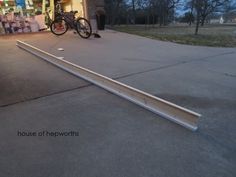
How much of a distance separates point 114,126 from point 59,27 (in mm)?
7235

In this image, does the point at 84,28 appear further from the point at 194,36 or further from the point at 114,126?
the point at 114,126

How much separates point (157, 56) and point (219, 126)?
3.44 metres

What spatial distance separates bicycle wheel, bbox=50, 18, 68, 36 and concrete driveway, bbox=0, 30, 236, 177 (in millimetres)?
4281

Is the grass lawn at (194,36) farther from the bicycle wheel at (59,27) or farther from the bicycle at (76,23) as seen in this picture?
the bicycle wheel at (59,27)

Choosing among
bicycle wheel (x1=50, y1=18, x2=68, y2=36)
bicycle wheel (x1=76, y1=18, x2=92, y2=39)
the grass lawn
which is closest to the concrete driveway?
bicycle wheel (x1=76, y1=18, x2=92, y2=39)

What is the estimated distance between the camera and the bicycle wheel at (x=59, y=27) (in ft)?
26.4

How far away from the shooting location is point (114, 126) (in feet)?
7.07

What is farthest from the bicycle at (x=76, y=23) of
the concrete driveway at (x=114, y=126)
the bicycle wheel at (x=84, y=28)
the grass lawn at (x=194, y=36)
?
the concrete driveway at (x=114, y=126)

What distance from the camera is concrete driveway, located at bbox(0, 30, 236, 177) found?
5.31 ft

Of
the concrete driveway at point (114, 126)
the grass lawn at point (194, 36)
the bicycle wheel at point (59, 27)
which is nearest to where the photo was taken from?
the concrete driveway at point (114, 126)

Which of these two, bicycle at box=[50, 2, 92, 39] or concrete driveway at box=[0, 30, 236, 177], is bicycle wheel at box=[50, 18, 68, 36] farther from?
concrete driveway at box=[0, 30, 236, 177]

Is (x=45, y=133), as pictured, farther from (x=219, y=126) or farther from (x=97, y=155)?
(x=219, y=126)

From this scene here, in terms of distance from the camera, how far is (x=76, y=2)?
10.1 meters

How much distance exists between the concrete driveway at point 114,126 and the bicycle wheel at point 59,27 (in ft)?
14.0
